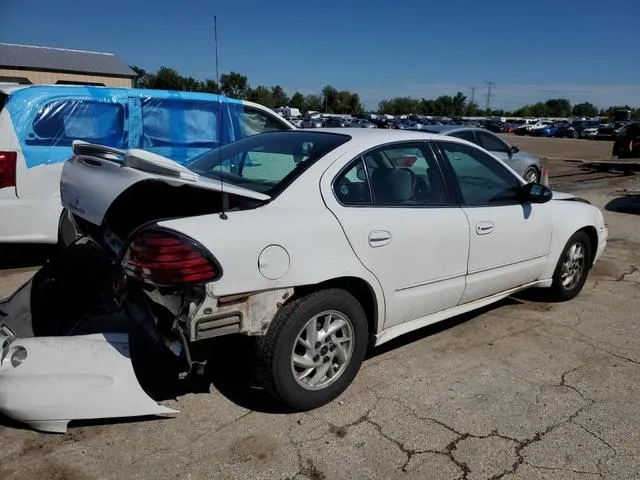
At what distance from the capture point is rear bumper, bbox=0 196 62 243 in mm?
4996

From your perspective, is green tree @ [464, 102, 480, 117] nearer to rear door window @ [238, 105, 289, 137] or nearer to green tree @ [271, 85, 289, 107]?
green tree @ [271, 85, 289, 107]

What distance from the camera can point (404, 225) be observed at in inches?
128

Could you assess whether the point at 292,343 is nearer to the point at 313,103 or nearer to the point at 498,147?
the point at 498,147

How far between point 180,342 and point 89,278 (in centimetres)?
136

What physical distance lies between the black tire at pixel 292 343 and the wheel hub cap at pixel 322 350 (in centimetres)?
3

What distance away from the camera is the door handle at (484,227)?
3.71 metres

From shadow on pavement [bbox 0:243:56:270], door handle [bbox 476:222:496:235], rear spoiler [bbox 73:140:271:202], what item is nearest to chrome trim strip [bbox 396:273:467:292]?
door handle [bbox 476:222:496:235]

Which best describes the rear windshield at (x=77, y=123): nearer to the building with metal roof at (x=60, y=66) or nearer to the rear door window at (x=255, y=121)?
the rear door window at (x=255, y=121)

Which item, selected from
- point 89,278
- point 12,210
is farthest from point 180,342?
point 12,210

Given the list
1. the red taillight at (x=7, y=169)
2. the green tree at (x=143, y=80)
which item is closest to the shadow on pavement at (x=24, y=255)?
the red taillight at (x=7, y=169)

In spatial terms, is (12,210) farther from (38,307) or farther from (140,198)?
(140,198)

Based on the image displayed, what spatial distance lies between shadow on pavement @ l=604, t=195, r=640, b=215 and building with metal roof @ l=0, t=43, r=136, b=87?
41.0 meters

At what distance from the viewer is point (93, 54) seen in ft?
160

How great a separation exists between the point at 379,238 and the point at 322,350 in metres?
0.72
